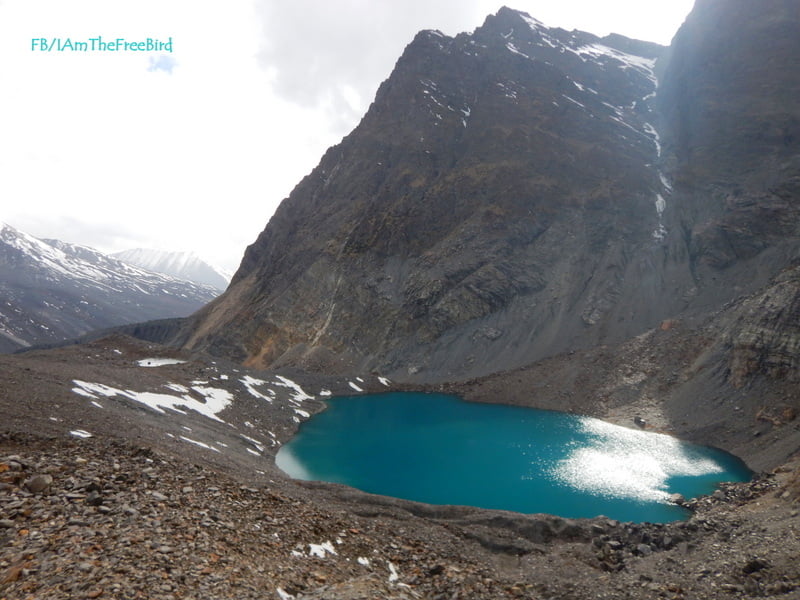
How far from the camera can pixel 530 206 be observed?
87.6 metres

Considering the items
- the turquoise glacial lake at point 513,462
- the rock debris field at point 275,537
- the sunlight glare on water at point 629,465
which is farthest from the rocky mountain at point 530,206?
the rock debris field at point 275,537

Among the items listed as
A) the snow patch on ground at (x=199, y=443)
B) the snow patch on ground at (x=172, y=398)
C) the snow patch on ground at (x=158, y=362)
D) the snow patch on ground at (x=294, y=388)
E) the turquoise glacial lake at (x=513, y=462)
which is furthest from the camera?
the snow patch on ground at (x=294, y=388)

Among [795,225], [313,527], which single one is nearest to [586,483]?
[313,527]

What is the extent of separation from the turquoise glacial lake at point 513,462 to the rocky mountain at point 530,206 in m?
21.4

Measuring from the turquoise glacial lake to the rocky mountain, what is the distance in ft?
70.3

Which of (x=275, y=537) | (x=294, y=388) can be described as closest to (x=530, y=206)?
(x=294, y=388)

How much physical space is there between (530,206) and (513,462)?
61.6 m

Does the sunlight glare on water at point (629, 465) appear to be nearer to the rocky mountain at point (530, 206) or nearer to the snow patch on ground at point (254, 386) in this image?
the rocky mountain at point (530, 206)

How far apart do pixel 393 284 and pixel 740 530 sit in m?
71.6

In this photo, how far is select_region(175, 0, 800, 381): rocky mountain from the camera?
70.4 m

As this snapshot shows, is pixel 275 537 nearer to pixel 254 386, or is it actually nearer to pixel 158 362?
pixel 254 386

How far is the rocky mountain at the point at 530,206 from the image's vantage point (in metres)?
70.4

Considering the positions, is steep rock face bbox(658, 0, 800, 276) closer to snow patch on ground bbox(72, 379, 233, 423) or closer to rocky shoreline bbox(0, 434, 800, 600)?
rocky shoreline bbox(0, 434, 800, 600)

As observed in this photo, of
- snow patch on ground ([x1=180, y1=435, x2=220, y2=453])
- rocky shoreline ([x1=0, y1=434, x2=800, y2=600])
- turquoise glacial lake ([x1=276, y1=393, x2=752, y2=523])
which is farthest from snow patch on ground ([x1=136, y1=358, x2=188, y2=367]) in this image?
rocky shoreline ([x1=0, y1=434, x2=800, y2=600])
